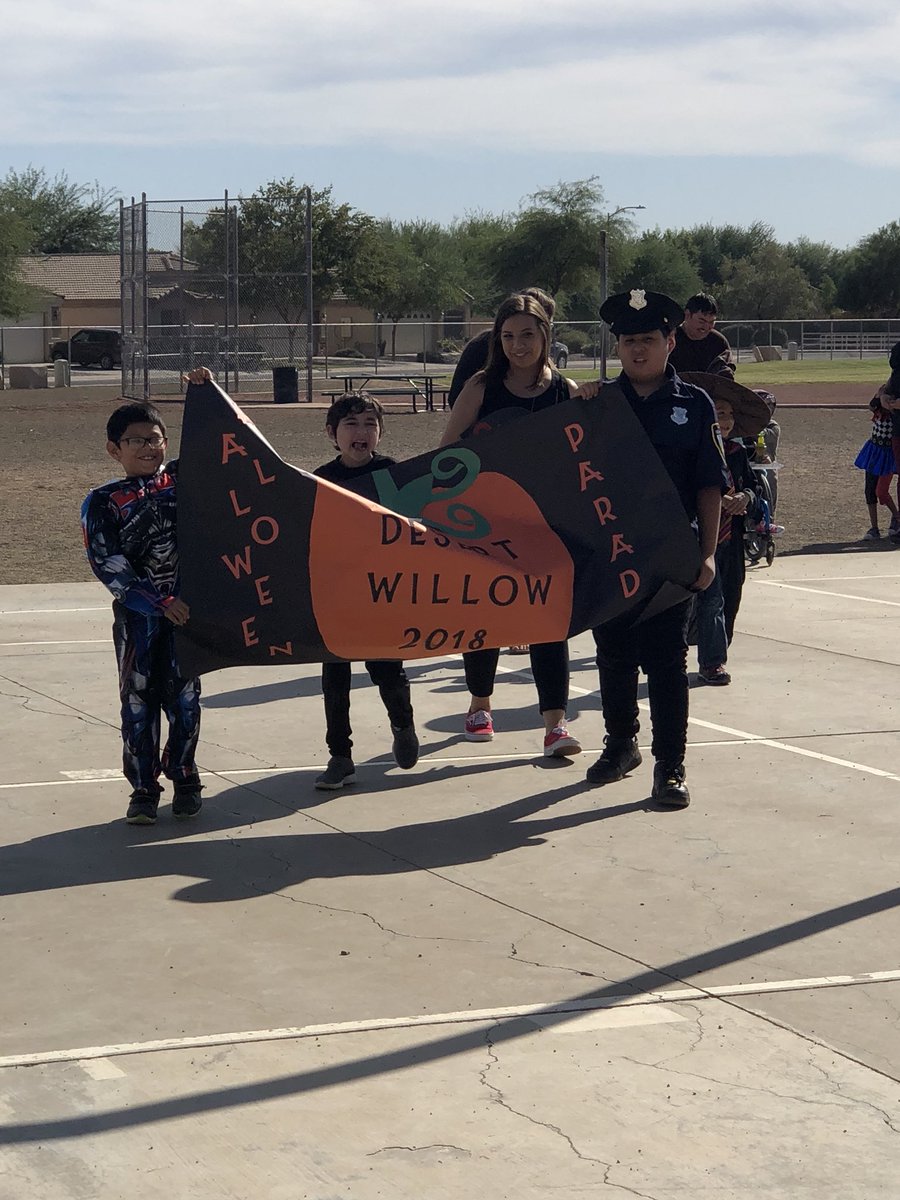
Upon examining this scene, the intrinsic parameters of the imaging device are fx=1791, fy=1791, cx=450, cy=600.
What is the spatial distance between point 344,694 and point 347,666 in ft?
0.44

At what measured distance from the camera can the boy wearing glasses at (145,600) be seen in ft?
21.5

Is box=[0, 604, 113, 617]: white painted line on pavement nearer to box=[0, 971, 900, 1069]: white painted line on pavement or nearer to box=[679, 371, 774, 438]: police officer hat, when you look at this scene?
box=[679, 371, 774, 438]: police officer hat

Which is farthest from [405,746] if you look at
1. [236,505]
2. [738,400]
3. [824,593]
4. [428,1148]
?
[824,593]

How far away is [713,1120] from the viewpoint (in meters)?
4.05

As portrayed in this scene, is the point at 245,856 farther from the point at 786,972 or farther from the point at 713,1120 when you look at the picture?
the point at 713,1120

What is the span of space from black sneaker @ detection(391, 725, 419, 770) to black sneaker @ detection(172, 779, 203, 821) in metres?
0.96

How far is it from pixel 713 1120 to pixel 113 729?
4.80 metres

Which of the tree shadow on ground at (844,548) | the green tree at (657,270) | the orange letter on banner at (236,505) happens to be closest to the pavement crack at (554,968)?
the orange letter on banner at (236,505)

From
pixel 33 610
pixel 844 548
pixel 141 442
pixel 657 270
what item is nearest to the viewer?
pixel 141 442

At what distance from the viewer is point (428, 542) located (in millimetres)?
6902

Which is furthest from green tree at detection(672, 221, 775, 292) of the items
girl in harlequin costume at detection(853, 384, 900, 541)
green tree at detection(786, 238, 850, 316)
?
girl in harlequin costume at detection(853, 384, 900, 541)

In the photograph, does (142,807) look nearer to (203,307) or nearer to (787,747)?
(787,747)

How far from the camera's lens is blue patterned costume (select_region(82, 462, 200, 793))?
6555 millimetres

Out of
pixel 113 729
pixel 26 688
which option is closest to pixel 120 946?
pixel 113 729
